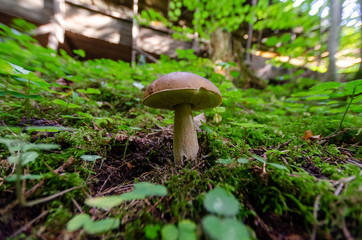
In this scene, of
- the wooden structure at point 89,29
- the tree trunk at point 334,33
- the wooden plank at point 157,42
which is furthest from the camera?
the wooden plank at point 157,42

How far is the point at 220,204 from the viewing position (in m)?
0.57

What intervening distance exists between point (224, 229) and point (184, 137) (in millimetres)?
A: 813

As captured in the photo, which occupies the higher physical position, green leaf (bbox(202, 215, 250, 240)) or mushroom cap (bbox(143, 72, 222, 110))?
mushroom cap (bbox(143, 72, 222, 110))

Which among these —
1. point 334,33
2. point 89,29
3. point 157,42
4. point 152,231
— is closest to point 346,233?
point 152,231

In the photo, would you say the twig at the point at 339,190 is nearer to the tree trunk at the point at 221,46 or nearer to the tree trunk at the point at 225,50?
the tree trunk at the point at 225,50

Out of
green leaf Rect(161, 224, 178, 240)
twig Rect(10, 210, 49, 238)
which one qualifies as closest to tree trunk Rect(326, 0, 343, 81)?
green leaf Rect(161, 224, 178, 240)

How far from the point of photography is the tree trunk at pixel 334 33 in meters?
3.34

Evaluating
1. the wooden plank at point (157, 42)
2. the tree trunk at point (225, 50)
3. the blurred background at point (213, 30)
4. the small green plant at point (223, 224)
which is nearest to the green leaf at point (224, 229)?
the small green plant at point (223, 224)

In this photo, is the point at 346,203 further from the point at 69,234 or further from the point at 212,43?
the point at 212,43

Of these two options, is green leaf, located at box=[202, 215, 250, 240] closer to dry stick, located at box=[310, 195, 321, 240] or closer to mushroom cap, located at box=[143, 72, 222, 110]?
dry stick, located at box=[310, 195, 321, 240]

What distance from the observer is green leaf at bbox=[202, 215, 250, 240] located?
0.46 meters

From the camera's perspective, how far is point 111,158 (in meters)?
1.26

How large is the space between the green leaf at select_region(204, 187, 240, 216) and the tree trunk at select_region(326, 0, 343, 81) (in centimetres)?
447

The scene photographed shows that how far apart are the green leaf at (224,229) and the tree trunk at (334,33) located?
454 centimetres
